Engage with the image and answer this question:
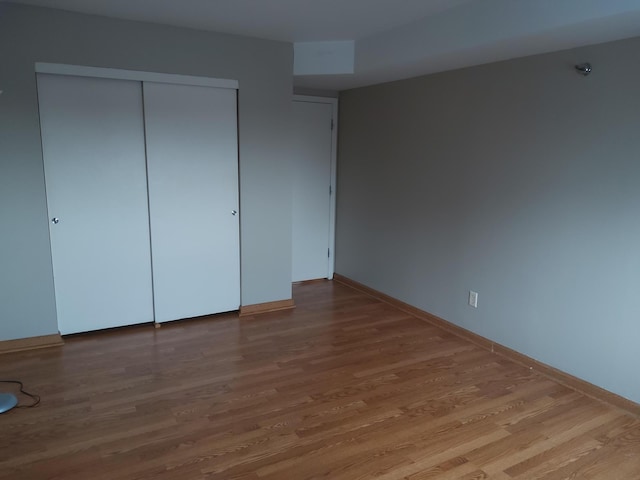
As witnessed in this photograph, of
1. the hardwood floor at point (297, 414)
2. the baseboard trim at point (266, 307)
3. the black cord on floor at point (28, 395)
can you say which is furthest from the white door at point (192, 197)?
the black cord on floor at point (28, 395)

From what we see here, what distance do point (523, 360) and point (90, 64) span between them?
3.84m

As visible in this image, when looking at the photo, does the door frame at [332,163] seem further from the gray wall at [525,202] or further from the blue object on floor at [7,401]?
the blue object on floor at [7,401]

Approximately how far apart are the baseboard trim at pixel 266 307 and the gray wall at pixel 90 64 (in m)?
0.14

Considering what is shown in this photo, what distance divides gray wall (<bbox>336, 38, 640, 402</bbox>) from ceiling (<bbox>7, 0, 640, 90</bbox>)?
25 cm

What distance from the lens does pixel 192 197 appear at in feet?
13.0

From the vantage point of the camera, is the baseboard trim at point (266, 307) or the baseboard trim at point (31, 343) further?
the baseboard trim at point (266, 307)

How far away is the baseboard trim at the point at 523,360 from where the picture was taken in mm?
2843

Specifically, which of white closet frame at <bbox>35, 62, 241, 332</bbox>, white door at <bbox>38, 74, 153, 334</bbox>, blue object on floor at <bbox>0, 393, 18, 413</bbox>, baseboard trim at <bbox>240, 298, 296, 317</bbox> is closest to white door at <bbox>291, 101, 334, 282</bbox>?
baseboard trim at <bbox>240, 298, 296, 317</bbox>

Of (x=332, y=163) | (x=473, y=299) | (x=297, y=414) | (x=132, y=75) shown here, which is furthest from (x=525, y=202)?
(x=132, y=75)

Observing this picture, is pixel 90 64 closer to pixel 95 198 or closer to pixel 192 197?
pixel 95 198

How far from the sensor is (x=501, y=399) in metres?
2.89

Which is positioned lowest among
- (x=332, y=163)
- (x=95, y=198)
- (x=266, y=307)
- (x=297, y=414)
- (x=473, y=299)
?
(x=297, y=414)

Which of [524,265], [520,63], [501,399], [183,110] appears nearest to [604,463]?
[501,399]

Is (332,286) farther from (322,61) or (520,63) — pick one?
(520,63)
